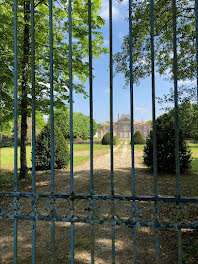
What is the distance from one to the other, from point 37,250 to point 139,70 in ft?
19.4

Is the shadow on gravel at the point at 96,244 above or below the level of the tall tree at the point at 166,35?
below

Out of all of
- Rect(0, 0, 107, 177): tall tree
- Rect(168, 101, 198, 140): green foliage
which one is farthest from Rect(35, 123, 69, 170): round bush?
Rect(168, 101, 198, 140): green foliage

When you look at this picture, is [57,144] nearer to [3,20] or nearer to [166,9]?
[3,20]

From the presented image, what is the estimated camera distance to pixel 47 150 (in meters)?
10.7

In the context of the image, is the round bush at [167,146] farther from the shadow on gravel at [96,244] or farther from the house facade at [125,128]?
the house facade at [125,128]

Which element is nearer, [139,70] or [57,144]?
[139,70]

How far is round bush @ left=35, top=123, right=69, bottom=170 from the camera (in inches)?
421

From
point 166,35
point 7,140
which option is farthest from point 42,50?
point 7,140

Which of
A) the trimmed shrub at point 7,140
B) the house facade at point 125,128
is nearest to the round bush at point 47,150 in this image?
the trimmed shrub at point 7,140

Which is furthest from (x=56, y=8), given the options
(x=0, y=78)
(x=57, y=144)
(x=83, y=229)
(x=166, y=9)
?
(x=83, y=229)

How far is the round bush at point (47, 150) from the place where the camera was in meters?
10.7

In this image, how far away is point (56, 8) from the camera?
25.8 feet

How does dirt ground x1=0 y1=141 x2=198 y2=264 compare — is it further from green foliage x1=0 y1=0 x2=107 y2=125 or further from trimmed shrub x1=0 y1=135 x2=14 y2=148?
trimmed shrub x1=0 y1=135 x2=14 y2=148

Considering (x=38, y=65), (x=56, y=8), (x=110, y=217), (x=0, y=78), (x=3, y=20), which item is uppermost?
(x=56, y=8)
